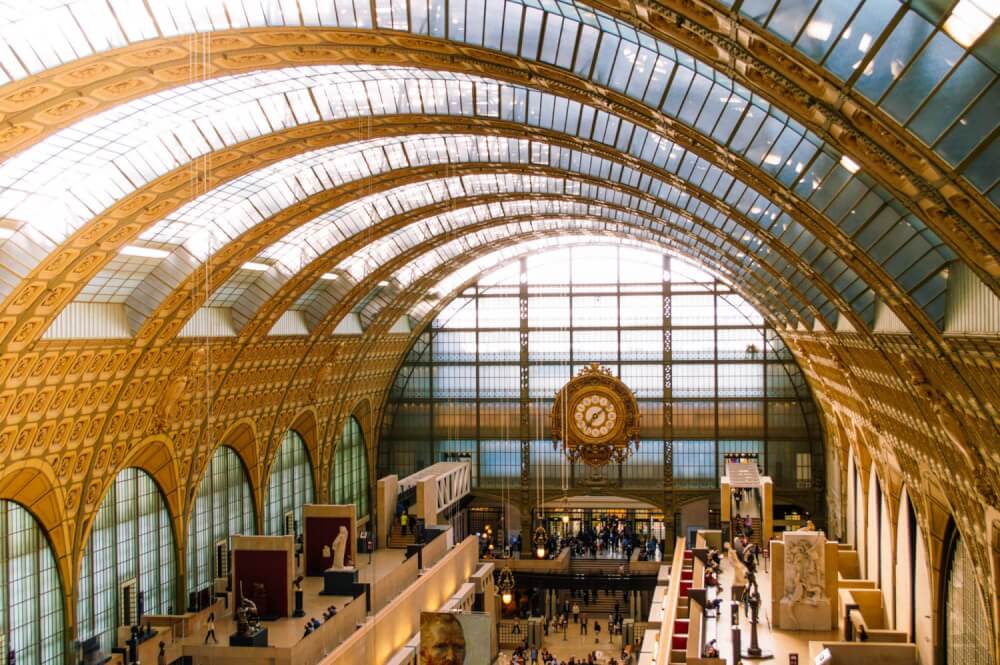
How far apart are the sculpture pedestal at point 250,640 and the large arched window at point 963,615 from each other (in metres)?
22.4

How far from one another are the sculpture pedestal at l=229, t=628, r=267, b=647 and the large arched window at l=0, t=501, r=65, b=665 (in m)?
6.45

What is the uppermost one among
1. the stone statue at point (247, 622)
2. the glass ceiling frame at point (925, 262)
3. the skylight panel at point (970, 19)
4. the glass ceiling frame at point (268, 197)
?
the glass ceiling frame at point (268, 197)

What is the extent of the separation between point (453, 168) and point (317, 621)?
18067 mm

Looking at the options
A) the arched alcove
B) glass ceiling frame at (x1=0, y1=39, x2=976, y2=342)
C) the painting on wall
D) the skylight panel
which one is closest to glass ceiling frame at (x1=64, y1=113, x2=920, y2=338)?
the arched alcove

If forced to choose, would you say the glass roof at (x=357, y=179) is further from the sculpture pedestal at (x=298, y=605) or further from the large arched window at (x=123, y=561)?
the sculpture pedestal at (x=298, y=605)

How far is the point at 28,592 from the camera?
39406 mm

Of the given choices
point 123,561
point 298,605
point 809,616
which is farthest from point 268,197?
point 809,616

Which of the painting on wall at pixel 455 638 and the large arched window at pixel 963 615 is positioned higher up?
the large arched window at pixel 963 615

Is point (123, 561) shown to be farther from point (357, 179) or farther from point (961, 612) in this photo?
point (961, 612)

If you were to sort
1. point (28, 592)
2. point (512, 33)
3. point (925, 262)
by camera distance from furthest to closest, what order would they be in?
point (28, 592), point (512, 33), point (925, 262)

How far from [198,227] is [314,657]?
52.5 ft

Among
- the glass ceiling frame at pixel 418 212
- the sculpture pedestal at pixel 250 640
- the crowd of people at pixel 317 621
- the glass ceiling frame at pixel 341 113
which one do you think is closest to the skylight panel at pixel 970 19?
the glass ceiling frame at pixel 341 113

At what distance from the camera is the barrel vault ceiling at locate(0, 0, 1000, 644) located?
14.7 metres

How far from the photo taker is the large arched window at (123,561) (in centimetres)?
4391
